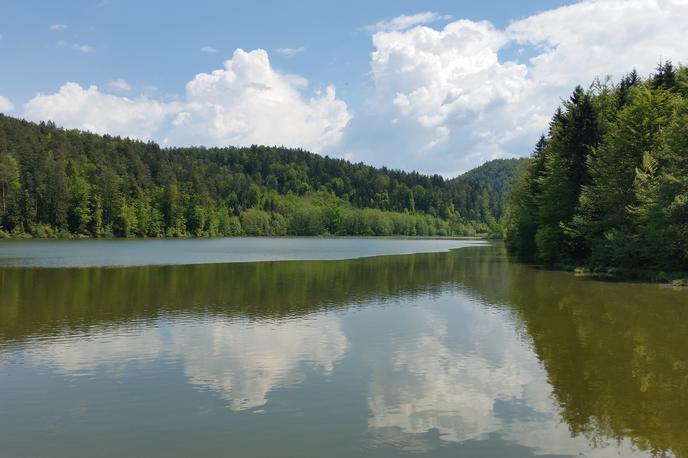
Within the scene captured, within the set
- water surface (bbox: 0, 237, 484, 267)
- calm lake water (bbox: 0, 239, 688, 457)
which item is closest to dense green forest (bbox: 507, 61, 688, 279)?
calm lake water (bbox: 0, 239, 688, 457)

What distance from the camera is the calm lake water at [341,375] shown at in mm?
11555

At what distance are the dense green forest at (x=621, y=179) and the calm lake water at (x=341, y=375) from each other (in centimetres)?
881

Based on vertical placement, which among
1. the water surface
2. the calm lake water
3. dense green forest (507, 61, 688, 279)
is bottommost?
the calm lake water

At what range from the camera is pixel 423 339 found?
21.5 meters

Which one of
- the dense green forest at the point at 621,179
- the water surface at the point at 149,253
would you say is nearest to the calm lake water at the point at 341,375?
the dense green forest at the point at 621,179

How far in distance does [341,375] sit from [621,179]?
37999 mm

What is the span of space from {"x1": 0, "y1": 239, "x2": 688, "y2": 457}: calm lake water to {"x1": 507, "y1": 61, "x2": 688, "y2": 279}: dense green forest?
347 inches

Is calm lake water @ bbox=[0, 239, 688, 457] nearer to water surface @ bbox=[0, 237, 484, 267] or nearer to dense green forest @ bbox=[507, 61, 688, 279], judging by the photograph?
dense green forest @ bbox=[507, 61, 688, 279]

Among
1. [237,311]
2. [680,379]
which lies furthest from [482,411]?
[237,311]

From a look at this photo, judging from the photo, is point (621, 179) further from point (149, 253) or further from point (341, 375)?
point (149, 253)

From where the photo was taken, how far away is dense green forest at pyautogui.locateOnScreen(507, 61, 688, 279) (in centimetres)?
3916

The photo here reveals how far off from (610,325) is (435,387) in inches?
479

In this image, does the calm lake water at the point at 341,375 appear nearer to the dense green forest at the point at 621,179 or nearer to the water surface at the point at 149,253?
the dense green forest at the point at 621,179

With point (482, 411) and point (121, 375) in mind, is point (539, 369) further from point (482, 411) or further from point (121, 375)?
point (121, 375)
